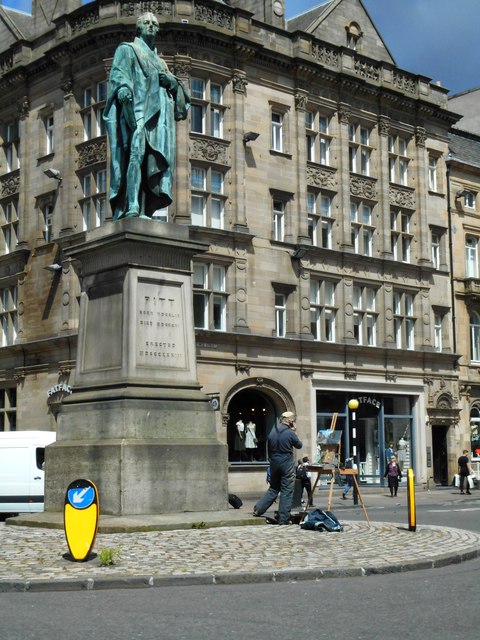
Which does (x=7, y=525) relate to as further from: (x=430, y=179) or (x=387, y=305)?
(x=430, y=179)

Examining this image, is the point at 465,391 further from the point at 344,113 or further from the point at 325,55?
the point at 325,55

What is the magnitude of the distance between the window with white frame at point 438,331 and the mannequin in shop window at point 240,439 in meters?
12.4

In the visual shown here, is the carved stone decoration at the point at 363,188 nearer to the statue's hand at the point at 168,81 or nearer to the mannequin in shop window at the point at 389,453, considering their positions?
the mannequin in shop window at the point at 389,453

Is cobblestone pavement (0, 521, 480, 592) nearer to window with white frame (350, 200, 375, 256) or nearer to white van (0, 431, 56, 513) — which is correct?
white van (0, 431, 56, 513)

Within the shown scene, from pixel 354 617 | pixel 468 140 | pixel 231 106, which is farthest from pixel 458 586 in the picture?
pixel 468 140

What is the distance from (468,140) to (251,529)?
136 feet

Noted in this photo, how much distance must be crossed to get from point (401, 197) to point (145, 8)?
1463 cm

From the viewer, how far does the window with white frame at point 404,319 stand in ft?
143

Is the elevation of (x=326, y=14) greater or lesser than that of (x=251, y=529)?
greater

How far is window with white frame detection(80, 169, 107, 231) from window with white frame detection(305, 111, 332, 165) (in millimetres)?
9068

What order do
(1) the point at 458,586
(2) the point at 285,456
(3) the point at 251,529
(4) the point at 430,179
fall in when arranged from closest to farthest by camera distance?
(1) the point at 458,586 < (3) the point at 251,529 < (2) the point at 285,456 < (4) the point at 430,179

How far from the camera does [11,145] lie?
41562 millimetres

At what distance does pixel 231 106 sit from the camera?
3788 cm

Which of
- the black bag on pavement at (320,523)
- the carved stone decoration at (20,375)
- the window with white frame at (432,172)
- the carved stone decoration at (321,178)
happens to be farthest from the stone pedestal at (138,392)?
the window with white frame at (432,172)
